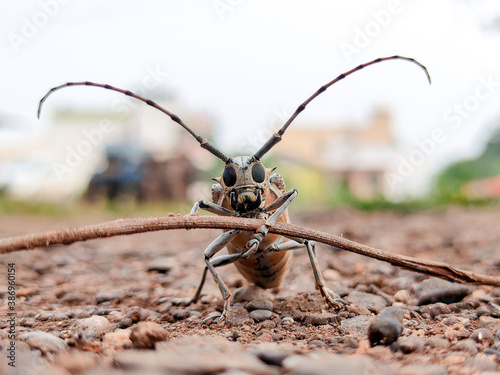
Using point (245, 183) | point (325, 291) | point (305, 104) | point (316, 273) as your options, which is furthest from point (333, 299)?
point (305, 104)

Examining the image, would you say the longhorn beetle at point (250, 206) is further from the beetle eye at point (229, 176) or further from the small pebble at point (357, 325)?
the small pebble at point (357, 325)

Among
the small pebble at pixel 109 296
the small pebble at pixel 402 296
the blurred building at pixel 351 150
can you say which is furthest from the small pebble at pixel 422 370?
the blurred building at pixel 351 150

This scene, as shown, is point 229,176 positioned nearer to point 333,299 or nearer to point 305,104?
point 305,104

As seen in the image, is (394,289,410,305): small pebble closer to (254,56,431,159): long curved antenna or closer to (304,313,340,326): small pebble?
(304,313,340,326): small pebble

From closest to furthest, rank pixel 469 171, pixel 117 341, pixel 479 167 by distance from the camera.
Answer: pixel 117 341, pixel 469 171, pixel 479 167

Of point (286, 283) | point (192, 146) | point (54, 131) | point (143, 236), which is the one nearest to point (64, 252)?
point (143, 236)

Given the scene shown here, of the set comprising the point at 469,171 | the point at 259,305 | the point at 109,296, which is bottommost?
the point at 109,296

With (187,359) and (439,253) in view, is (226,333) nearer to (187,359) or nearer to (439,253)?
(187,359)
